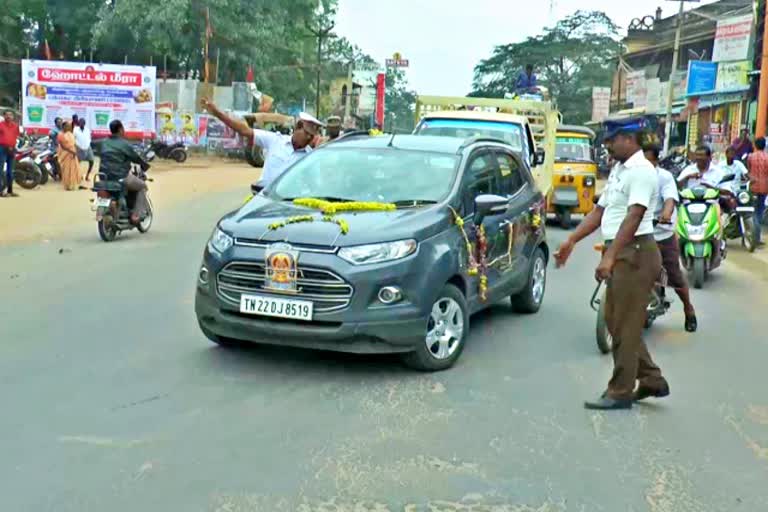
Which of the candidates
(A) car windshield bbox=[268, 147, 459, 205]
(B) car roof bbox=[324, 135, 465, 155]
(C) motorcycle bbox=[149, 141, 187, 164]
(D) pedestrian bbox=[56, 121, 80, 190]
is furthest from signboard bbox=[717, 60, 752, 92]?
(A) car windshield bbox=[268, 147, 459, 205]

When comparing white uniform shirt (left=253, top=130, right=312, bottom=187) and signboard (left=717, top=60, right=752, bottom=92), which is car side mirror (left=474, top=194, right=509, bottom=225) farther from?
signboard (left=717, top=60, right=752, bottom=92)

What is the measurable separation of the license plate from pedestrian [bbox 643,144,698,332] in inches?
130

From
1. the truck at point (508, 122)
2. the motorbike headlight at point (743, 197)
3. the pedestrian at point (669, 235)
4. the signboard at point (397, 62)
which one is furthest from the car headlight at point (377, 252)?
the signboard at point (397, 62)

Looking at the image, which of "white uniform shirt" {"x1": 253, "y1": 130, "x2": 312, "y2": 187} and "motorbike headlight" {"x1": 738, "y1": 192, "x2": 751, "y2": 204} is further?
"motorbike headlight" {"x1": 738, "y1": 192, "x2": 751, "y2": 204}

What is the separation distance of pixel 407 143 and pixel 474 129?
22.9 ft

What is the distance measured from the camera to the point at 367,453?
4.70 metres

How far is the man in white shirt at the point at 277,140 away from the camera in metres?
9.45

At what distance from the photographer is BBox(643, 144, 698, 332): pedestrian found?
7.65 metres

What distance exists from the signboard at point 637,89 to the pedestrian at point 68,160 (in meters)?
32.0

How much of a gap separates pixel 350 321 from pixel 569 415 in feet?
4.86

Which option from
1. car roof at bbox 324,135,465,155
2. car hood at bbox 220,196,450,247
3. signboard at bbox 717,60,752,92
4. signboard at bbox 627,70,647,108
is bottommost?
car hood at bbox 220,196,450,247

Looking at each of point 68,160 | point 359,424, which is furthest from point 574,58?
point 359,424

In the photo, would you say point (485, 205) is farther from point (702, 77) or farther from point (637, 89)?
point (637, 89)

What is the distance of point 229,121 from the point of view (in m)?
9.42
